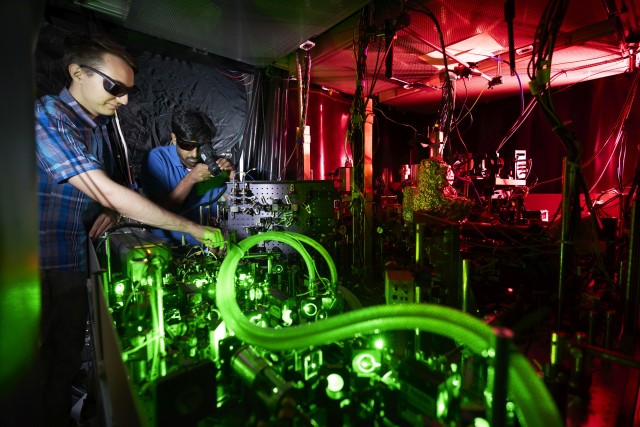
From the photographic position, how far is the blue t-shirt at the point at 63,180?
56.6 inches

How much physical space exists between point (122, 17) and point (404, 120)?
4725 millimetres

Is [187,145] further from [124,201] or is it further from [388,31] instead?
[388,31]

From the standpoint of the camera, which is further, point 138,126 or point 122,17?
point 138,126

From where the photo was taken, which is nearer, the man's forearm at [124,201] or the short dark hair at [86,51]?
the man's forearm at [124,201]

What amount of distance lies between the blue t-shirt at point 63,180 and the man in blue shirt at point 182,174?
785mm

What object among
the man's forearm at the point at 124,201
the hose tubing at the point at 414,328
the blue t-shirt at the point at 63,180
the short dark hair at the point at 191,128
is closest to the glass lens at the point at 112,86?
the blue t-shirt at the point at 63,180

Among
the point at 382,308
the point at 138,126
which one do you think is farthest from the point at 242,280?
the point at 138,126

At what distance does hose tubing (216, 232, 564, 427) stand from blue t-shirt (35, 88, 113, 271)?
1145 millimetres

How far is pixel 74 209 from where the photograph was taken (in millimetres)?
1668

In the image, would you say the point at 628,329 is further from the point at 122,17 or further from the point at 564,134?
→ the point at 122,17

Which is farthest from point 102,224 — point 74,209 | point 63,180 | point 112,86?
point 112,86

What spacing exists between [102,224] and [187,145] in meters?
0.96

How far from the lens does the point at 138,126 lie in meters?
2.65

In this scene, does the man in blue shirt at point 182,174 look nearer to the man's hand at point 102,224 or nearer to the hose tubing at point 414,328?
the man's hand at point 102,224
